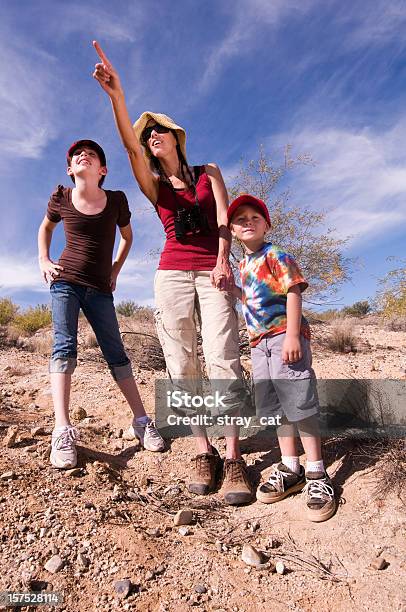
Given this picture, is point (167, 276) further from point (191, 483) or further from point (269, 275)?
point (191, 483)

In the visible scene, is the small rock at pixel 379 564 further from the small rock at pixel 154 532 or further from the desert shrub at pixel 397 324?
the desert shrub at pixel 397 324

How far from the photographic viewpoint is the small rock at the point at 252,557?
2.17 meters

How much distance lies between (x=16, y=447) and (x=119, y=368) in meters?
0.91

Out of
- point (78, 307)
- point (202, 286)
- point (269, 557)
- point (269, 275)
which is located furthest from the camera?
point (78, 307)

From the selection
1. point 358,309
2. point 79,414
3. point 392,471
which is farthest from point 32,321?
point 358,309

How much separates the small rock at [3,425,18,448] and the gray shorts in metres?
1.76

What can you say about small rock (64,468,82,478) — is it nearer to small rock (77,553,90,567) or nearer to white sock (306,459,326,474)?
small rock (77,553,90,567)

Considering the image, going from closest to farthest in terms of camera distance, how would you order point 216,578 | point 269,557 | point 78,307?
point 216,578 < point 269,557 < point 78,307

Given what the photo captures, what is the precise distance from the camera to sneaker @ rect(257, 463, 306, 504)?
2.70 meters

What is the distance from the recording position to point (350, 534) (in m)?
2.34

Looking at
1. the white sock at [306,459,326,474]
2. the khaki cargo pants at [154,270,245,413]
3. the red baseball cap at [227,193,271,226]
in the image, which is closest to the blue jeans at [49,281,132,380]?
the khaki cargo pants at [154,270,245,413]

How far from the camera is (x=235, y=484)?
9.16 ft

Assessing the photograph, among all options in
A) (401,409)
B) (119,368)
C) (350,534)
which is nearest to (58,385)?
(119,368)

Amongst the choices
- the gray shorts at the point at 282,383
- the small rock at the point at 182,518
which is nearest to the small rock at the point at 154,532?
the small rock at the point at 182,518
